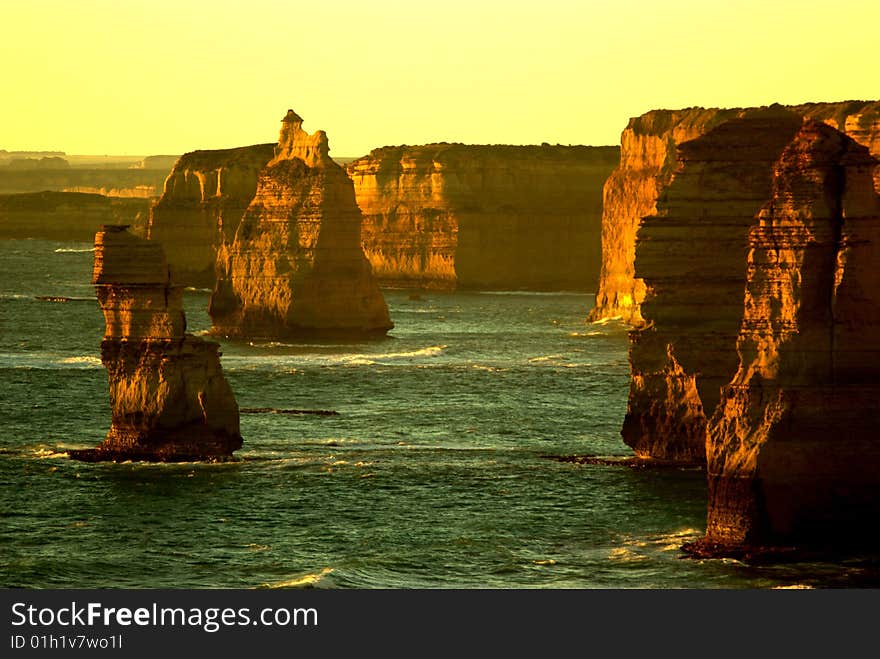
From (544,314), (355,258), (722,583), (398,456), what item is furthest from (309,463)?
(544,314)

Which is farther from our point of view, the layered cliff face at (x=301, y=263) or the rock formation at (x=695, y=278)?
the layered cliff face at (x=301, y=263)

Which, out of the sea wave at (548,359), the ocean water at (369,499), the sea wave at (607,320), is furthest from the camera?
the sea wave at (607,320)

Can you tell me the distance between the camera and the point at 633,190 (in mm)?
144125

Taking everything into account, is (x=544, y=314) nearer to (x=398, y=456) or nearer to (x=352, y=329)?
(x=352, y=329)

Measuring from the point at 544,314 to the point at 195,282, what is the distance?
3901 cm

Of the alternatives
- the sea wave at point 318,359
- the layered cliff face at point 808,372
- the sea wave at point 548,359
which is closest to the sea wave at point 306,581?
the layered cliff face at point 808,372

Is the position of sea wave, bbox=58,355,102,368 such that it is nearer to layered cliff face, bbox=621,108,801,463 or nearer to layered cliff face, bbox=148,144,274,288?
layered cliff face, bbox=621,108,801,463

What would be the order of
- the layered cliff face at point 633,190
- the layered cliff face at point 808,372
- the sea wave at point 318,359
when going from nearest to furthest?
the layered cliff face at point 808,372 → the sea wave at point 318,359 → the layered cliff face at point 633,190

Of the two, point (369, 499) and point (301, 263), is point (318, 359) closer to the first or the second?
point (301, 263)

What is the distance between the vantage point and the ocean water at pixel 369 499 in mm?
45594

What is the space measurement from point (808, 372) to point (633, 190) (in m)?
101

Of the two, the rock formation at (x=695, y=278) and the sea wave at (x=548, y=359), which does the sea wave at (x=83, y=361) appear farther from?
the rock formation at (x=695, y=278)

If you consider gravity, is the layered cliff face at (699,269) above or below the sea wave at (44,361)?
above

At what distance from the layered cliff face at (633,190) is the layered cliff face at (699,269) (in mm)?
65268
